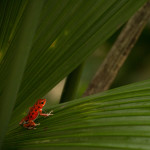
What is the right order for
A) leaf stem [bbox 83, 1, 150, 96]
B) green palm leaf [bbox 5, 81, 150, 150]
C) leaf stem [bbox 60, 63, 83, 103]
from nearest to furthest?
green palm leaf [bbox 5, 81, 150, 150]
leaf stem [bbox 60, 63, 83, 103]
leaf stem [bbox 83, 1, 150, 96]

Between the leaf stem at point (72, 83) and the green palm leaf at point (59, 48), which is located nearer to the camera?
the green palm leaf at point (59, 48)

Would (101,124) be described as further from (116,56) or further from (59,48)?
(116,56)

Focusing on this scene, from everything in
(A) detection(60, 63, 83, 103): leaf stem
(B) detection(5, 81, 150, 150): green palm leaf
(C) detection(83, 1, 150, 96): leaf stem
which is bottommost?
(B) detection(5, 81, 150, 150): green palm leaf

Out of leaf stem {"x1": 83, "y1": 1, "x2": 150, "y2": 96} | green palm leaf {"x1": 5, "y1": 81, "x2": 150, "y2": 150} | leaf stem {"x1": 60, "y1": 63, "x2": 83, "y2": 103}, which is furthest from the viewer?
leaf stem {"x1": 83, "y1": 1, "x2": 150, "y2": 96}

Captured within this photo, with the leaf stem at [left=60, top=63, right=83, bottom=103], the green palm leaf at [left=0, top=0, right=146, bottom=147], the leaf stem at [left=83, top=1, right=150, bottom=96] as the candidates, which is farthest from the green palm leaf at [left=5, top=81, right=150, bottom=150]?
the leaf stem at [left=83, top=1, right=150, bottom=96]

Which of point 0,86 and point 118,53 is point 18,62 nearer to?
point 0,86

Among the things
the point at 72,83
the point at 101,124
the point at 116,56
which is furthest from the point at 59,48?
the point at 116,56

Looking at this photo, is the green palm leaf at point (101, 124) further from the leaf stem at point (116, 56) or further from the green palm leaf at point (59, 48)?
the leaf stem at point (116, 56)

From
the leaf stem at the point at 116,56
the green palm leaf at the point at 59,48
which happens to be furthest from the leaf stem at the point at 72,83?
the leaf stem at the point at 116,56

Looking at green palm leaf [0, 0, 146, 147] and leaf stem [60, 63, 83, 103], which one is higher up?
leaf stem [60, 63, 83, 103]

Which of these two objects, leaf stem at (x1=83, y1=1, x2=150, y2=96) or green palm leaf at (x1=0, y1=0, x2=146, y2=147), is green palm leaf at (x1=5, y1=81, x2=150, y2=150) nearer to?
green palm leaf at (x1=0, y1=0, x2=146, y2=147)

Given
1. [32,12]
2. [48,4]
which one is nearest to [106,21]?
[48,4]
